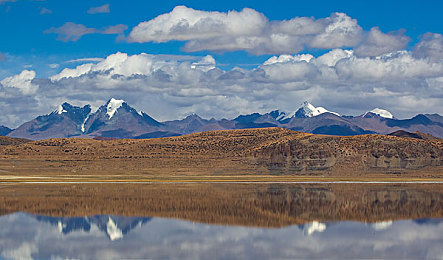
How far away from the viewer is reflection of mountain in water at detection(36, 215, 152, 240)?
5088cm

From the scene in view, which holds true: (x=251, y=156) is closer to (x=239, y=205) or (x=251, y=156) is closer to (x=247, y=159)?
(x=247, y=159)

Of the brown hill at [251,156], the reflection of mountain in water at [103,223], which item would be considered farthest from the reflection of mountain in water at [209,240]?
the brown hill at [251,156]

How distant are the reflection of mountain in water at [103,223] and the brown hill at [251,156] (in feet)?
341

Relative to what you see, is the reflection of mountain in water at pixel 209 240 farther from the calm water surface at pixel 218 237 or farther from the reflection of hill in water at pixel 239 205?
the reflection of hill in water at pixel 239 205

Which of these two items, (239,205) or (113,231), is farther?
(239,205)

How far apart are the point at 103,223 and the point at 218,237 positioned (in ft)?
43.6

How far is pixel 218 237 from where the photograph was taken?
4769cm

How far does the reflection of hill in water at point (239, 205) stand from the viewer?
61062 mm

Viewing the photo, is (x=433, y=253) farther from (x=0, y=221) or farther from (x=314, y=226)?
(x=0, y=221)

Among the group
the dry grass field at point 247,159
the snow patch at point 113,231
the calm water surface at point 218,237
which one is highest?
the dry grass field at point 247,159

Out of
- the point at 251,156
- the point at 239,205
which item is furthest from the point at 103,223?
the point at 251,156

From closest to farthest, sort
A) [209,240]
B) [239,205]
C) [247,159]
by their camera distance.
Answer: [209,240] < [239,205] < [247,159]

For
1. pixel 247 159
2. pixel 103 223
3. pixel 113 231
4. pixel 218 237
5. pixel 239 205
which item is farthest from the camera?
pixel 247 159

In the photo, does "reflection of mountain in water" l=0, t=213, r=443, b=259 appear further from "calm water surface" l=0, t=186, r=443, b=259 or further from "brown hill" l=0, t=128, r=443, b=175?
"brown hill" l=0, t=128, r=443, b=175
